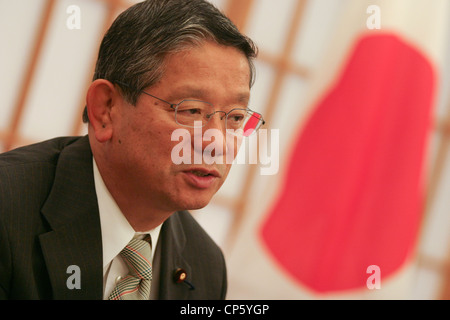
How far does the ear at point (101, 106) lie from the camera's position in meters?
1.58

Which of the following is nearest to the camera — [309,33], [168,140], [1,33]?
[168,140]

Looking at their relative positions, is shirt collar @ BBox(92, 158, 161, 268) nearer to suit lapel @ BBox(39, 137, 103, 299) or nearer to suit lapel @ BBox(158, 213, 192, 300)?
suit lapel @ BBox(39, 137, 103, 299)

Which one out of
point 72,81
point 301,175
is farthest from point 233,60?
point 72,81

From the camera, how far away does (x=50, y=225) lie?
1.48 meters

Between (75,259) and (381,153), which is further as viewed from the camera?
(381,153)

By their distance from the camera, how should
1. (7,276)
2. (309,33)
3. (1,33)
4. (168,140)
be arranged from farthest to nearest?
(309,33) → (1,33) → (168,140) → (7,276)

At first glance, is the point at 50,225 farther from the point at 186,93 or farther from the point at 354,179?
the point at 354,179

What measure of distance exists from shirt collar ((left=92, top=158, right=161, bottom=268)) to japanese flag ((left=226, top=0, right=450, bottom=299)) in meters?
1.74

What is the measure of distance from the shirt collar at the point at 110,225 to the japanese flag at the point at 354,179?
5.70ft

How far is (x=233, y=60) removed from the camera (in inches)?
60.9

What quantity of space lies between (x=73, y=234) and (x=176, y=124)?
17.8 inches

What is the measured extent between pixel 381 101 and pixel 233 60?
6.61 feet

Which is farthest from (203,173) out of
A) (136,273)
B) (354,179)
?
(354,179)

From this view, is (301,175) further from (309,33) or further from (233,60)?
(233,60)
